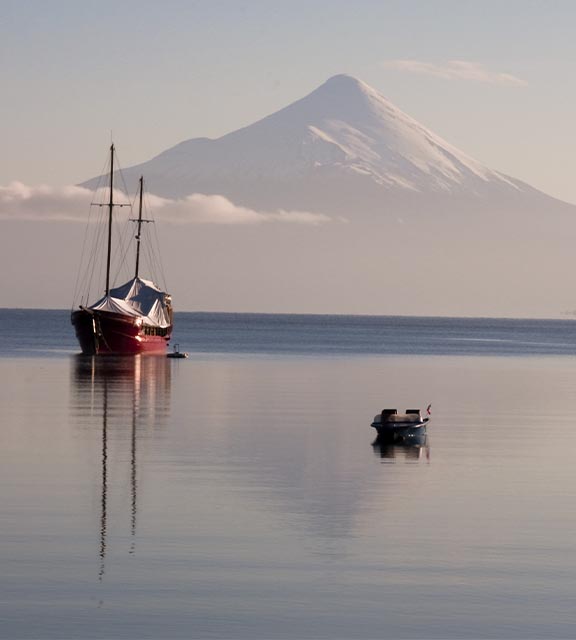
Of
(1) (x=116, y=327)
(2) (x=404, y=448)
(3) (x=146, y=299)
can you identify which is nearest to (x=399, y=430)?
(2) (x=404, y=448)

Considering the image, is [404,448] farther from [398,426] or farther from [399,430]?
[398,426]

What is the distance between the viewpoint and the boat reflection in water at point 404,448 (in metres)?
49.8

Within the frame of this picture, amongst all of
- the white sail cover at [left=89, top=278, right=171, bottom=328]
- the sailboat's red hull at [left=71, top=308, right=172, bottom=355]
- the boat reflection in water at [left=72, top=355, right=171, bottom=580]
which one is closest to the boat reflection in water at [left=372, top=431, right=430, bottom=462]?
the boat reflection in water at [left=72, top=355, right=171, bottom=580]

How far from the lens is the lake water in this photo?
943 inches

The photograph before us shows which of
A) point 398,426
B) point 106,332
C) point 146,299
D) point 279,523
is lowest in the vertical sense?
point 279,523

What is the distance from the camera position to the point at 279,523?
109 feet

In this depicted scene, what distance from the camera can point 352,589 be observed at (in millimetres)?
25922

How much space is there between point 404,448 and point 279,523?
20.2 m

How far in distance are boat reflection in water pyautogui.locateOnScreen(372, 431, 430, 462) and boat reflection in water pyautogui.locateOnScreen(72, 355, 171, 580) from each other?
8546 millimetres

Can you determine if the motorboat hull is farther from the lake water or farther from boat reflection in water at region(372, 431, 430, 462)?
the lake water

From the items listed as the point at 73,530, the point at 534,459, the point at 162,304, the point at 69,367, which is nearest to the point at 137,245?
the point at 162,304

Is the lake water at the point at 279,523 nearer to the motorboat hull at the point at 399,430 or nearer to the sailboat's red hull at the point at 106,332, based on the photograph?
the motorboat hull at the point at 399,430

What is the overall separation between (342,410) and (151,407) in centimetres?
922

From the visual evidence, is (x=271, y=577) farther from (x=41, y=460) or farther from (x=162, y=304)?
(x=162, y=304)
